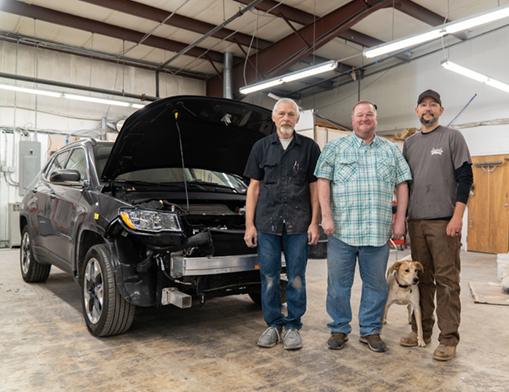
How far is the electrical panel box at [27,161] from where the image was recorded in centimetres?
940

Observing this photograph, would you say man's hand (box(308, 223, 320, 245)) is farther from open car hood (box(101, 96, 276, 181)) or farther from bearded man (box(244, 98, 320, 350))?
open car hood (box(101, 96, 276, 181))

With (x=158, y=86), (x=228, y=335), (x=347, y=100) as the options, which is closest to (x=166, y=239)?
(x=228, y=335)

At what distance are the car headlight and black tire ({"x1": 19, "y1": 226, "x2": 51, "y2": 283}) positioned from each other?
270cm

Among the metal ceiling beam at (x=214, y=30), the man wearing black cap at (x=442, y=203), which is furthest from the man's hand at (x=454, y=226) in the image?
the metal ceiling beam at (x=214, y=30)

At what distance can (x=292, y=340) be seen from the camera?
2.89 m

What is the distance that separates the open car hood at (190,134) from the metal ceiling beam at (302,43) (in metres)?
5.05

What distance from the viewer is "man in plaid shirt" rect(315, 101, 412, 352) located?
2.80 meters

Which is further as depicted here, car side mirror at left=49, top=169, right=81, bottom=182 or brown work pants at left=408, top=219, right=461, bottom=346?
car side mirror at left=49, top=169, right=81, bottom=182

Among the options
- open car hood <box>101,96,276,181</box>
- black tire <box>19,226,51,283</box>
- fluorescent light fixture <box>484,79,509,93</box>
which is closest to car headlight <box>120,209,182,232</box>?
open car hood <box>101,96,276,181</box>

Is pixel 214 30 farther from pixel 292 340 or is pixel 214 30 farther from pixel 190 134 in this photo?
pixel 292 340

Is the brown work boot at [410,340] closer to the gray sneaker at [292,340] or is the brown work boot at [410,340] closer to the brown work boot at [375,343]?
the brown work boot at [375,343]

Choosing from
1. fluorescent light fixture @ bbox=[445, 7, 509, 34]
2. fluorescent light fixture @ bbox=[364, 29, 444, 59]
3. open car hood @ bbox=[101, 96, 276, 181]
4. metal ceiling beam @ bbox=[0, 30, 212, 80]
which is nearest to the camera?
open car hood @ bbox=[101, 96, 276, 181]

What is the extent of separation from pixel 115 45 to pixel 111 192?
8271 mm

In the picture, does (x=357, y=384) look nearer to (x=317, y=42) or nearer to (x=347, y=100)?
(x=317, y=42)
